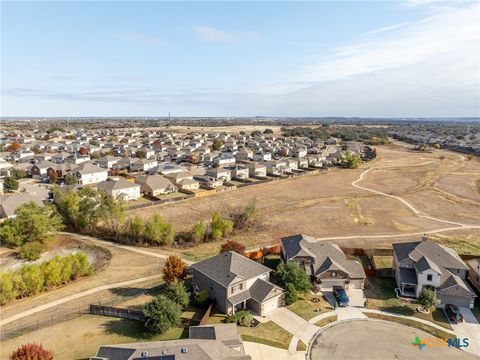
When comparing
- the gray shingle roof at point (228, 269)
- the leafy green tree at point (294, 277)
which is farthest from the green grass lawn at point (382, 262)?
the gray shingle roof at point (228, 269)

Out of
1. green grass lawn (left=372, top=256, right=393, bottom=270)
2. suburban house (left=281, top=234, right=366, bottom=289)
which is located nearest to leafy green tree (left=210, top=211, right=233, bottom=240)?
suburban house (left=281, top=234, right=366, bottom=289)

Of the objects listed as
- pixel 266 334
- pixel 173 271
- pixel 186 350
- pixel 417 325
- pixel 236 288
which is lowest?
pixel 417 325

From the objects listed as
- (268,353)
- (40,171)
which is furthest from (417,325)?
(40,171)

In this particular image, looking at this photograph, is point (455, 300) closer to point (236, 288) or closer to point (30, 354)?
point (236, 288)

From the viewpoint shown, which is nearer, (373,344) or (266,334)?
(373,344)

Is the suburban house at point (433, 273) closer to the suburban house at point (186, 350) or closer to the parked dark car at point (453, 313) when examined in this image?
the parked dark car at point (453, 313)

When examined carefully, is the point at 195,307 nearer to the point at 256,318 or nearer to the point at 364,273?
the point at 256,318
